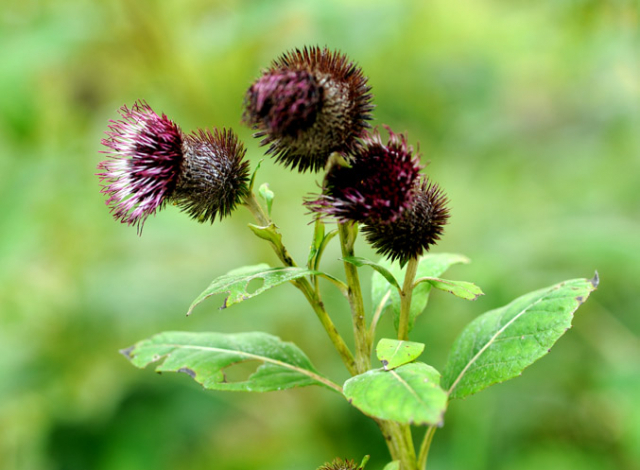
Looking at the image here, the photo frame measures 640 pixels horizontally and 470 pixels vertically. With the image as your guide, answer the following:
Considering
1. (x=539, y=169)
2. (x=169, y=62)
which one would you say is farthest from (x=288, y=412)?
(x=539, y=169)

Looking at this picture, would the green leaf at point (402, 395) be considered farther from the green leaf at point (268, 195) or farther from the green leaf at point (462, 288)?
the green leaf at point (268, 195)

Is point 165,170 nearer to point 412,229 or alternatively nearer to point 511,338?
point 412,229

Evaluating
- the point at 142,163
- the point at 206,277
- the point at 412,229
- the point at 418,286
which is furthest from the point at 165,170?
the point at 206,277

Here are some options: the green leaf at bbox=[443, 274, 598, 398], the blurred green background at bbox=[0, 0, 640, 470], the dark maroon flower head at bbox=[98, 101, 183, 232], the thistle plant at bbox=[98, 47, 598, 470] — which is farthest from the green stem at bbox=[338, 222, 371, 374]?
the blurred green background at bbox=[0, 0, 640, 470]

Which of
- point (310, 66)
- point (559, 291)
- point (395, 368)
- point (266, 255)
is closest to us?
point (395, 368)

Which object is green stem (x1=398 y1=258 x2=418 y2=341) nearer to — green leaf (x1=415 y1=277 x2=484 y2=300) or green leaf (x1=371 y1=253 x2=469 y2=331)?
green leaf (x1=415 y1=277 x2=484 y2=300)

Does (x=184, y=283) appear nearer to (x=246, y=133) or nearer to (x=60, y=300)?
(x=60, y=300)
